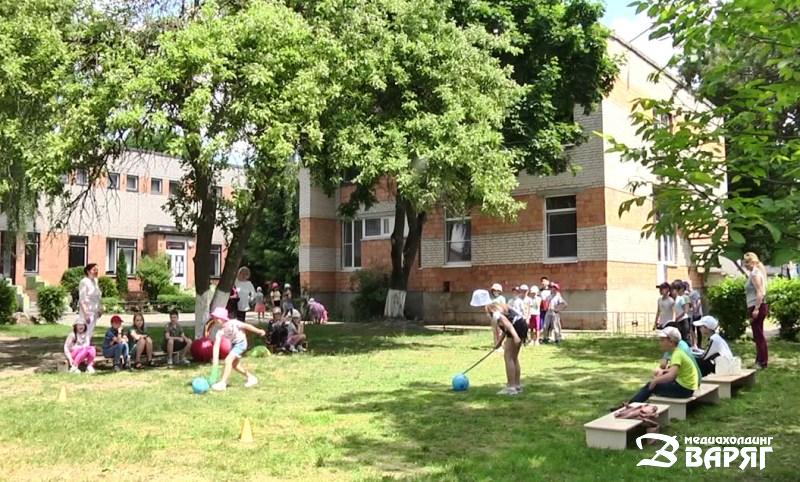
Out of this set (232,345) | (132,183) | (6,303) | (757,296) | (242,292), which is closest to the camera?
(232,345)

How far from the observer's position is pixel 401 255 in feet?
87.0

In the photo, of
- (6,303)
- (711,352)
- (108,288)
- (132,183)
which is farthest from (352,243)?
(711,352)

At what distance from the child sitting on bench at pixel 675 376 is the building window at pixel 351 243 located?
24322mm

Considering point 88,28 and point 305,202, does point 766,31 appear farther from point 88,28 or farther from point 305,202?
point 305,202

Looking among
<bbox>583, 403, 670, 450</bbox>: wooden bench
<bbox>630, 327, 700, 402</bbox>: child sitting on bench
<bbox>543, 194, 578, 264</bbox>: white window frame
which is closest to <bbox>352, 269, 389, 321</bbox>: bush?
<bbox>543, 194, 578, 264</bbox>: white window frame

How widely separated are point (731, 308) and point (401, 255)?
11.4 metres

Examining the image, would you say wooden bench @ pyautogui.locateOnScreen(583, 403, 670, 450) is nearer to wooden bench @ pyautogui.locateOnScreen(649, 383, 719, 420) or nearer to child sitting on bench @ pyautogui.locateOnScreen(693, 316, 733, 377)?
wooden bench @ pyautogui.locateOnScreen(649, 383, 719, 420)

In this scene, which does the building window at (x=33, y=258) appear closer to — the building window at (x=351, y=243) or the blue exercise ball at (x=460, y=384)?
the building window at (x=351, y=243)

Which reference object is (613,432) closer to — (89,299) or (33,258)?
(89,299)

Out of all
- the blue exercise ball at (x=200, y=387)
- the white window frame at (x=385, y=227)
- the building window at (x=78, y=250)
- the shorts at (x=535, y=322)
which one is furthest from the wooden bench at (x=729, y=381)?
the building window at (x=78, y=250)

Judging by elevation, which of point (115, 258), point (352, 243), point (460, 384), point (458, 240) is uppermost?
point (352, 243)

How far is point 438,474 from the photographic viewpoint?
6180 mm

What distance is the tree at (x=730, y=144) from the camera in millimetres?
4801

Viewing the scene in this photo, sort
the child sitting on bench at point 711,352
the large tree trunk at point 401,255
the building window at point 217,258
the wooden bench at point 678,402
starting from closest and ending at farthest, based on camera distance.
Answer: the wooden bench at point 678,402 → the child sitting on bench at point 711,352 → the large tree trunk at point 401,255 → the building window at point 217,258
